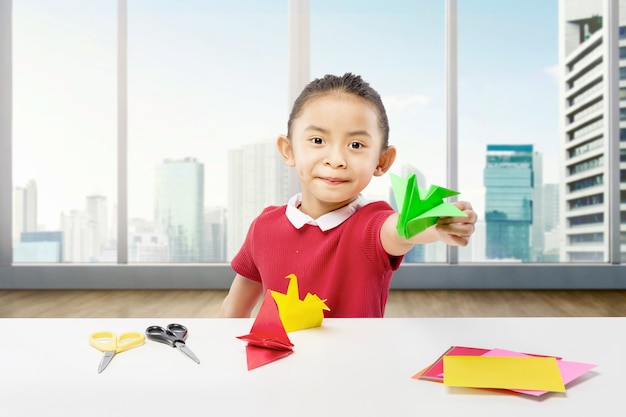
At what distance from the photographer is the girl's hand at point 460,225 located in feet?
2.01

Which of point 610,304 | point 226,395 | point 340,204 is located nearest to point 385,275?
point 340,204

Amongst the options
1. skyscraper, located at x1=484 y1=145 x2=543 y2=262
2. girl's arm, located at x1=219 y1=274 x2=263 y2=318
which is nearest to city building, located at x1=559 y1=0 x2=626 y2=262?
skyscraper, located at x1=484 y1=145 x2=543 y2=262

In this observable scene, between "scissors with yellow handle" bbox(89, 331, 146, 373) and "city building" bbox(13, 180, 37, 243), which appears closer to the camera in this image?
"scissors with yellow handle" bbox(89, 331, 146, 373)

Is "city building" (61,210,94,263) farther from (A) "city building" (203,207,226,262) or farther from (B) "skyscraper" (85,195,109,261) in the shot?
(A) "city building" (203,207,226,262)

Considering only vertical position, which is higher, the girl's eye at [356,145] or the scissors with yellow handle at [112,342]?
the girl's eye at [356,145]

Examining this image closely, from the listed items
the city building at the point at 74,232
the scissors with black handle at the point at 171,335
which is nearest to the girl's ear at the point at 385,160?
the scissors with black handle at the point at 171,335

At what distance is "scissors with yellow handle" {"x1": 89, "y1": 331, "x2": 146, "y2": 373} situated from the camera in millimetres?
549

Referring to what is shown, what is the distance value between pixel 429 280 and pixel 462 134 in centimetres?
88

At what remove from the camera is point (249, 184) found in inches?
136

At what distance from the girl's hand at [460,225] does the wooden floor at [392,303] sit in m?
1.83

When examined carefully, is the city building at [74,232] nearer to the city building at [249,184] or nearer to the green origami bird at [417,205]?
the city building at [249,184]

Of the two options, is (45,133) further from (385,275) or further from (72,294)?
(385,275)

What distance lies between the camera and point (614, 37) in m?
3.37

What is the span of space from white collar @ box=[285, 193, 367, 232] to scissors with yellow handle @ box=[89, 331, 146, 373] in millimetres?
459
